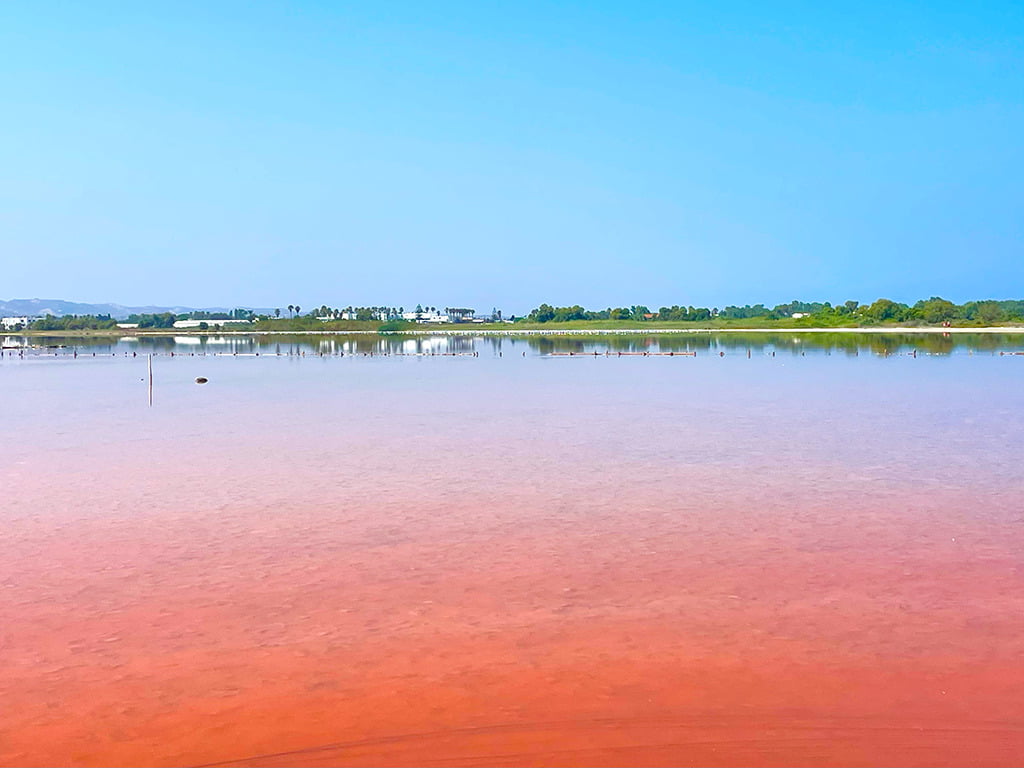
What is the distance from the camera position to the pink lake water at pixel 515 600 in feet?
23.2

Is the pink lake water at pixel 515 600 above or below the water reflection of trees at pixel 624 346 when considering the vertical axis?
below

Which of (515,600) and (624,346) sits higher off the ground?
(624,346)

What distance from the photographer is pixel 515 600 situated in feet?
33.1

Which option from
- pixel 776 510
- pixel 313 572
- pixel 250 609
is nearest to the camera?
pixel 250 609

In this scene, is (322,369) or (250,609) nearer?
(250,609)

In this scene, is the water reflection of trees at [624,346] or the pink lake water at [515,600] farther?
the water reflection of trees at [624,346]

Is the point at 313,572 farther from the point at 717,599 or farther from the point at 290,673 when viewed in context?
the point at 717,599

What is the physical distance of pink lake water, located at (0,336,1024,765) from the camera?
7082 millimetres

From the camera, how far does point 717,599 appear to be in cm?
1001

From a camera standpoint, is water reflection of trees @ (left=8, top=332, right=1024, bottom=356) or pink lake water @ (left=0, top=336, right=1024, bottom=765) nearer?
pink lake water @ (left=0, top=336, right=1024, bottom=765)

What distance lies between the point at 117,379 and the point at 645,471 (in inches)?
1454

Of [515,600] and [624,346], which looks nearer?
[515,600]

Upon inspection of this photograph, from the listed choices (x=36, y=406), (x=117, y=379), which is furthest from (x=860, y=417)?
(x=117, y=379)

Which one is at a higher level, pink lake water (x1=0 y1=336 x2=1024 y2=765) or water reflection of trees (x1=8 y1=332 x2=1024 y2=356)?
water reflection of trees (x1=8 y1=332 x2=1024 y2=356)
